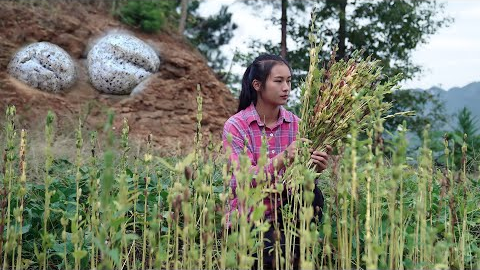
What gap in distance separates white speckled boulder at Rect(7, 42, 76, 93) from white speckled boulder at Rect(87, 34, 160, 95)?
51 centimetres

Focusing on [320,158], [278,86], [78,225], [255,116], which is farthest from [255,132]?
[78,225]

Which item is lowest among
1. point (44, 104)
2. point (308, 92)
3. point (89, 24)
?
point (308, 92)

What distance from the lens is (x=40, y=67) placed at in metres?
A: 8.67

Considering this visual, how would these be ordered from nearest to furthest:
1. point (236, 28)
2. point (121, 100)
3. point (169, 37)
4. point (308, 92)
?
point (308, 92) < point (121, 100) < point (169, 37) < point (236, 28)

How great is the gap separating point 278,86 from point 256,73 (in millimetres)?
189

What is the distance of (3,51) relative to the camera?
8.72 metres

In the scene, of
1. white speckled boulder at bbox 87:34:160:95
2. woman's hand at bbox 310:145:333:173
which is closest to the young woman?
woman's hand at bbox 310:145:333:173

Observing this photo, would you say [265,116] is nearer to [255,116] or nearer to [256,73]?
[255,116]

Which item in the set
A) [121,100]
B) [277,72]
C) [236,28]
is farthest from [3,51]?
[236,28]

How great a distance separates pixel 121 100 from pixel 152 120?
1.98 feet

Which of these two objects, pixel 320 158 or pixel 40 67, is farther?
pixel 40 67

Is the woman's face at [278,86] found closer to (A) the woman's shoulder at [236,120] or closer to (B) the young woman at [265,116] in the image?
(B) the young woman at [265,116]

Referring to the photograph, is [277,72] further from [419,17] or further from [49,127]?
[419,17]

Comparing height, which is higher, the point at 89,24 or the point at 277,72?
the point at 89,24
